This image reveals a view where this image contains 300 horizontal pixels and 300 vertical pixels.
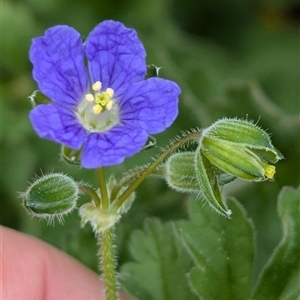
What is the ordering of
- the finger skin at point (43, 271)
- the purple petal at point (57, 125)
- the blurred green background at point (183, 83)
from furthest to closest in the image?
1. the blurred green background at point (183, 83)
2. the finger skin at point (43, 271)
3. the purple petal at point (57, 125)

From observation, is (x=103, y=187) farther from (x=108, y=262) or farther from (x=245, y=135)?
(x=245, y=135)

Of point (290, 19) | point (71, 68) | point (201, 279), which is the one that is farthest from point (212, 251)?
point (290, 19)

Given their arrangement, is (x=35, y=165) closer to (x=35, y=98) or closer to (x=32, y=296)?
(x=32, y=296)

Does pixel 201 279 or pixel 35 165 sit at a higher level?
pixel 201 279

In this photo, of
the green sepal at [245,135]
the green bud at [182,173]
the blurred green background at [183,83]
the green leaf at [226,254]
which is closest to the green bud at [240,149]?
the green sepal at [245,135]

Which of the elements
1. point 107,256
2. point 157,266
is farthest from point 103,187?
point 157,266

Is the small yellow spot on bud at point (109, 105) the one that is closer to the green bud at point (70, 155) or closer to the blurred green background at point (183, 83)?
the green bud at point (70, 155)
